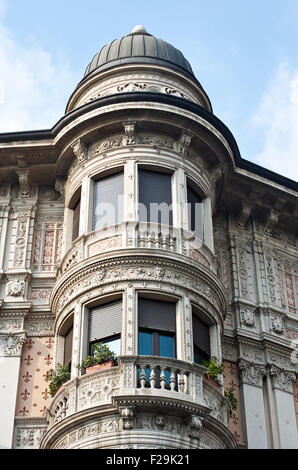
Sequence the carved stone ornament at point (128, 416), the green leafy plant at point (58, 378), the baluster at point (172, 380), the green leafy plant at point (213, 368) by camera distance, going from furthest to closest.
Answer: the green leafy plant at point (58, 378)
the green leafy plant at point (213, 368)
the baluster at point (172, 380)
the carved stone ornament at point (128, 416)

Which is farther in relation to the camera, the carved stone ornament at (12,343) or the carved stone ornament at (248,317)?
the carved stone ornament at (248,317)

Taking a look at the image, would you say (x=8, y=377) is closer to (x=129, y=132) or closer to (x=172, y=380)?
(x=172, y=380)

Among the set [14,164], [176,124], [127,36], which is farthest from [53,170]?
[127,36]

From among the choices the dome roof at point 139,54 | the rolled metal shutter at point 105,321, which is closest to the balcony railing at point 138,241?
the rolled metal shutter at point 105,321

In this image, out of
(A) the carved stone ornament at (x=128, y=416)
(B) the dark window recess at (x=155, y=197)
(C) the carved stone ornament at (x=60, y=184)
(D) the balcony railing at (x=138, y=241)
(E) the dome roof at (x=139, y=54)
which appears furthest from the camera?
(E) the dome roof at (x=139, y=54)

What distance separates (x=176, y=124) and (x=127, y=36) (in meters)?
6.30

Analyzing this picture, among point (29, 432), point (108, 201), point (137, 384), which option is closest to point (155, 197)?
point (108, 201)

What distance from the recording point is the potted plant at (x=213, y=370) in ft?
66.7

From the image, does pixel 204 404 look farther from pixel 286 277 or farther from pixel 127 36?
pixel 127 36

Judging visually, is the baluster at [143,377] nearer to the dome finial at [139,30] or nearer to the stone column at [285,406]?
the stone column at [285,406]

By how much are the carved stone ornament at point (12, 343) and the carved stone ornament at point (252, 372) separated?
5.68 m

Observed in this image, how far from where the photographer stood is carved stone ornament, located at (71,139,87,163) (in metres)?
24.0

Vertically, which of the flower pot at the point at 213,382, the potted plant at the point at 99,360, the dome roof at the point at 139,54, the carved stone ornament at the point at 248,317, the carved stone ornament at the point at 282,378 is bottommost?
the flower pot at the point at 213,382

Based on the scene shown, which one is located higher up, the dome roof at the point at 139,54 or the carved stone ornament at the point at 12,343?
the dome roof at the point at 139,54
